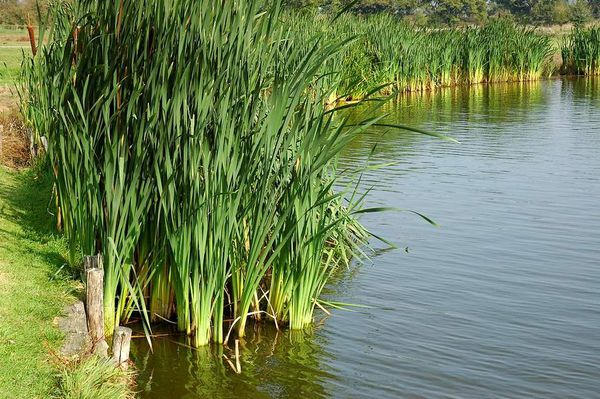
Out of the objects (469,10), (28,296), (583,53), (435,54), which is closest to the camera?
(28,296)

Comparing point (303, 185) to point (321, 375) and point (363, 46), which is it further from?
point (363, 46)

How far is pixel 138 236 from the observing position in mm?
6195

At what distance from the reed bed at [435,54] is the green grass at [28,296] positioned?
A: 12.3 metres

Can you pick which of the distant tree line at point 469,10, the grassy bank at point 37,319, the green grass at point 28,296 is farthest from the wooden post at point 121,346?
the distant tree line at point 469,10

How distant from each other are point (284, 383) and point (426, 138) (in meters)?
12.4

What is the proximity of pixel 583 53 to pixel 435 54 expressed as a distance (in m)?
7.94

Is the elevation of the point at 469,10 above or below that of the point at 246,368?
above

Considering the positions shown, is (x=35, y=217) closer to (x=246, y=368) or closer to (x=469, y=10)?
(x=246, y=368)

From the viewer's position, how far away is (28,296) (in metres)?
6.19

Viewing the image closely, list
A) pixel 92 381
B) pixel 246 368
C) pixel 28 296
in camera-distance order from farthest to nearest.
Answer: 1. pixel 28 296
2. pixel 246 368
3. pixel 92 381

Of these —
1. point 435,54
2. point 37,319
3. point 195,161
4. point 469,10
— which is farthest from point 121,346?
point 469,10

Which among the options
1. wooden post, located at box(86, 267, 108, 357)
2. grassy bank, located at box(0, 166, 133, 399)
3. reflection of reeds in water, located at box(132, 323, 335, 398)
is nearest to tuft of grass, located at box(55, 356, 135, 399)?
grassy bank, located at box(0, 166, 133, 399)

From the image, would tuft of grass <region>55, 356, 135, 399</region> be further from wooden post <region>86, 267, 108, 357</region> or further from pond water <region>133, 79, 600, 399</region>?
pond water <region>133, 79, 600, 399</region>

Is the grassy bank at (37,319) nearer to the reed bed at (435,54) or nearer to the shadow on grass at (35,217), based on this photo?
the shadow on grass at (35,217)
